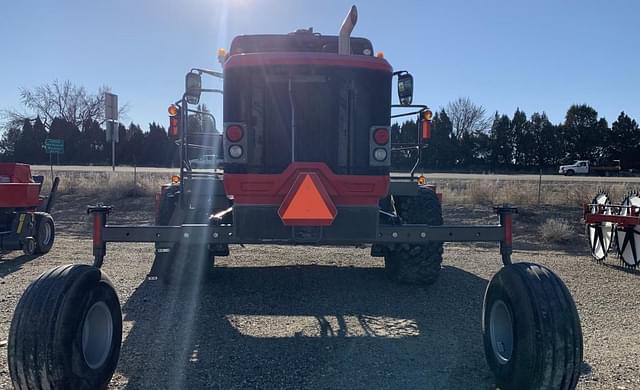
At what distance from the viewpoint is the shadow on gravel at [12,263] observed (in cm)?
777

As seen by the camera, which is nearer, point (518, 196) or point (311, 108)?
point (311, 108)

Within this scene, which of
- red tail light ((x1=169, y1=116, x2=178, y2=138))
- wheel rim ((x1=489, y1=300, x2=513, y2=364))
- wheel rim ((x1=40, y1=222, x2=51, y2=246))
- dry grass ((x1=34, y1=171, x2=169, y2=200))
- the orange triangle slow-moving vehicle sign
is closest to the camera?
wheel rim ((x1=489, y1=300, x2=513, y2=364))

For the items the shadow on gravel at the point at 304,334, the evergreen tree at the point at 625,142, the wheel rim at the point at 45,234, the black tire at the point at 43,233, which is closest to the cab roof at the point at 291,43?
the shadow on gravel at the point at 304,334

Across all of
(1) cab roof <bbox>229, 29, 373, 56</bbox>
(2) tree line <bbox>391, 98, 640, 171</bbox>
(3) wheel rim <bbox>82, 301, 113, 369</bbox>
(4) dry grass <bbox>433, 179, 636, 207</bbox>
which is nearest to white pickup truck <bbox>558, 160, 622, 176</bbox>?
(2) tree line <bbox>391, 98, 640, 171</bbox>

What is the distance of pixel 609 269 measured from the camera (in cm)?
863

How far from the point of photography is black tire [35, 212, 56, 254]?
9230mm

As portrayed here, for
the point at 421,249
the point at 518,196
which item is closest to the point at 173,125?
the point at 421,249

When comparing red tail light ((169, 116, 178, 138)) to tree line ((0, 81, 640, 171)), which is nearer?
red tail light ((169, 116, 178, 138))

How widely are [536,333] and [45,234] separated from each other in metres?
8.78

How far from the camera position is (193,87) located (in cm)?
507

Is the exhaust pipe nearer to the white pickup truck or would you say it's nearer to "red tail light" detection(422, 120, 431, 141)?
"red tail light" detection(422, 120, 431, 141)

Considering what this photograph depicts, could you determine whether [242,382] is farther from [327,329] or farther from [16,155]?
[16,155]

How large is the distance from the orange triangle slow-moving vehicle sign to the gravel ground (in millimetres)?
1177

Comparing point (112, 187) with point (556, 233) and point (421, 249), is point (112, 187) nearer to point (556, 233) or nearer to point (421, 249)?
point (556, 233)
